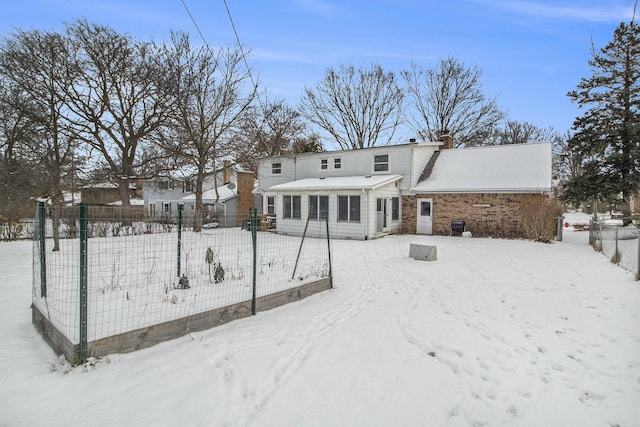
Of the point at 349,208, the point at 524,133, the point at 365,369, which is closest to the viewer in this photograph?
the point at 365,369

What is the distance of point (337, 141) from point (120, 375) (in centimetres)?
3147

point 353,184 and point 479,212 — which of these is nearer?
point 353,184

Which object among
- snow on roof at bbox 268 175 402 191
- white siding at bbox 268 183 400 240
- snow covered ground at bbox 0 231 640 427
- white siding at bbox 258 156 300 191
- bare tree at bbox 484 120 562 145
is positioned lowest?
snow covered ground at bbox 0 231 640 427

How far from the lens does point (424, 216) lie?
18.0m

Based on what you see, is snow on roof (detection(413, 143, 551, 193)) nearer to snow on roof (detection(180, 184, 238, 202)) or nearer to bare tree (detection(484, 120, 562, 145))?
snow on roof (detection(180, 184, 238, 202))

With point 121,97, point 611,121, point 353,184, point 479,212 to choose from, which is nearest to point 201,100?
point 121,97

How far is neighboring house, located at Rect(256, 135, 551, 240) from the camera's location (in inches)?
632

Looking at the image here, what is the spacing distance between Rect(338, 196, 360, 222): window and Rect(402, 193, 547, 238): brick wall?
3706 mm

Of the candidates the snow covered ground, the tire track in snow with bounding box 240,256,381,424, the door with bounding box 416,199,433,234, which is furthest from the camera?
the door with bounding box 416,199,433,234

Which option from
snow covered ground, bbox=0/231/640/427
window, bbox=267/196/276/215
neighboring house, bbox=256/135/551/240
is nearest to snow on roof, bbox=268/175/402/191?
neighboring house, bbox=256/135/551/240

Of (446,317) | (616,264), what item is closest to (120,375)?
(446,317)

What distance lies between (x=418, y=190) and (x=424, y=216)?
4.77 ft

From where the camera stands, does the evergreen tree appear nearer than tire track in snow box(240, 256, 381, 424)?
No

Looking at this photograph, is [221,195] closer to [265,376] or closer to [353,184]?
[353,184]
